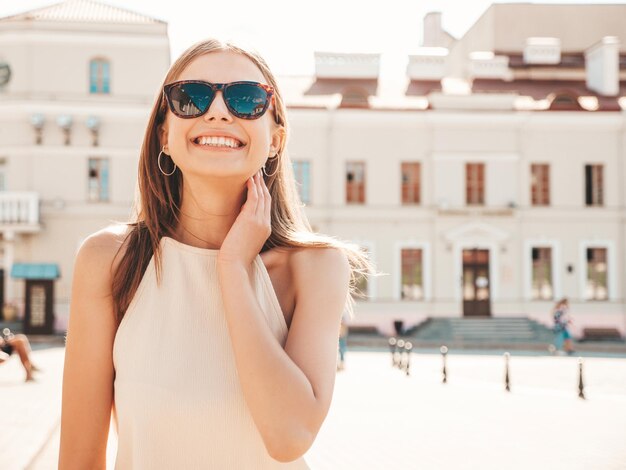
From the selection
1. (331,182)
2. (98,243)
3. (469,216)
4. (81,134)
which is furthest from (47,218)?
(98,243)

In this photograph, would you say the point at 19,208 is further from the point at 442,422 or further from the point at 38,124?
the point at 442,422

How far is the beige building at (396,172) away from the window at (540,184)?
0.20 ft

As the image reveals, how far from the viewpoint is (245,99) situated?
211cm

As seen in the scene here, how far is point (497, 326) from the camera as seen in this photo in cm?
3259

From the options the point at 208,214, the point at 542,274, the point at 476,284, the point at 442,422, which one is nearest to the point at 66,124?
the point at 476,284

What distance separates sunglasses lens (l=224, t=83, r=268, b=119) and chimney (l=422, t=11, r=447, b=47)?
171ft

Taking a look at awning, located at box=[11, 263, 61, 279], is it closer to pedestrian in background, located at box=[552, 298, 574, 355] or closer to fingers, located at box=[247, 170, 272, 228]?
pedestrian in background, located at box=[552, 298, 574, 355]

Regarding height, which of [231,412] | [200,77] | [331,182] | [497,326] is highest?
→ [331,182]

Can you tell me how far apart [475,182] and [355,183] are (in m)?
5.12

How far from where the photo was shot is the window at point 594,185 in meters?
34.9

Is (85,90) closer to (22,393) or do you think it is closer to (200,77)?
(22,393)

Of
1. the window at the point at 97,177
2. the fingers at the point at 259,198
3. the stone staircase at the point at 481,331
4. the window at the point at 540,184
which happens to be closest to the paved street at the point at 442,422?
the fingers at the point at 259,198

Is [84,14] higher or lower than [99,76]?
higher

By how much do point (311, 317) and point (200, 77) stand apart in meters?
0.71
